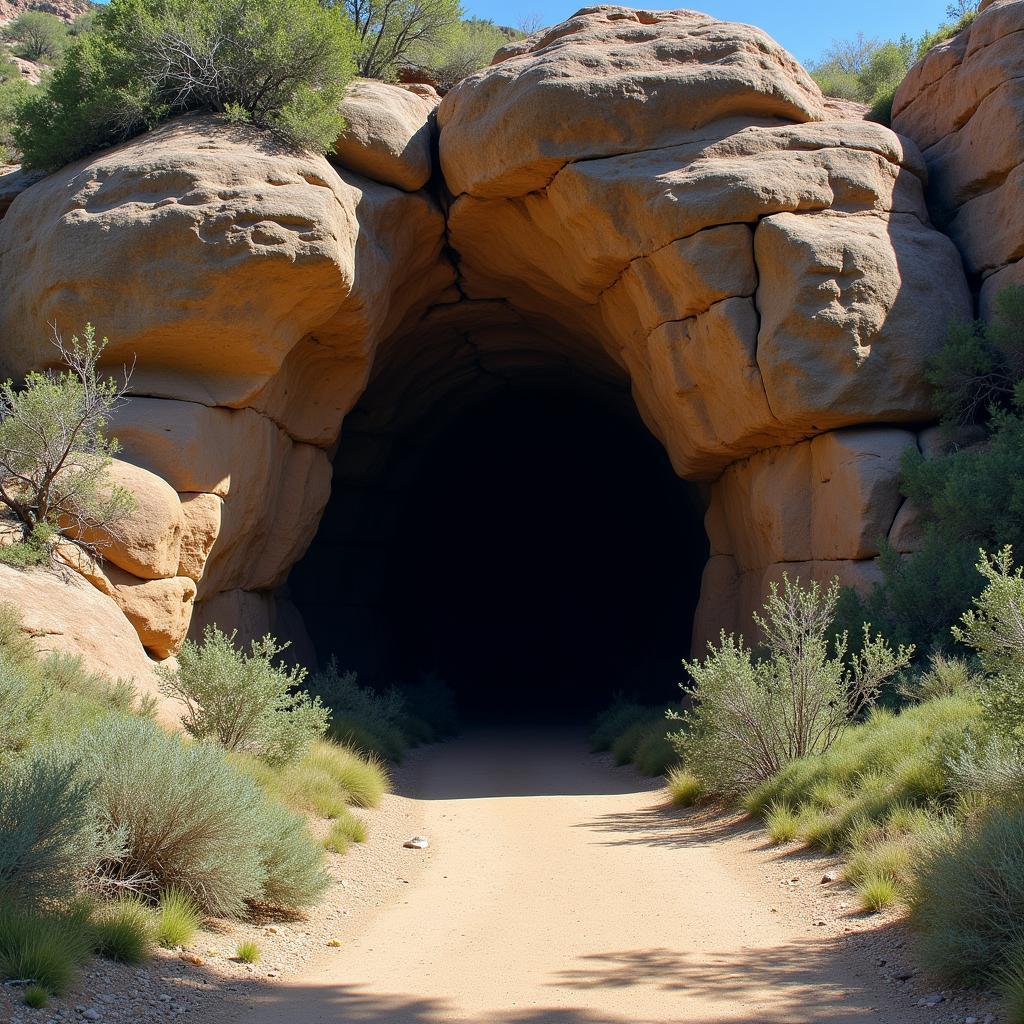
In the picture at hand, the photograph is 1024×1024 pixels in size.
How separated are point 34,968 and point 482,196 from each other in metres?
11.3

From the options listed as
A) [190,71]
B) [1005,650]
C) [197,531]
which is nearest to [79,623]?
[197,531]

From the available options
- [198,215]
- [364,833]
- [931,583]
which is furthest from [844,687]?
[198,215]

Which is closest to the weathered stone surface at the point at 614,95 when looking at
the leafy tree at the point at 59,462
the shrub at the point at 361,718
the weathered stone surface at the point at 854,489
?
the weathered stone surface at the point at 854,489

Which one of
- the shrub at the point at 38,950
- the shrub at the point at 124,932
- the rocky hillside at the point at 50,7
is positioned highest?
the rocky hillside at the point at 50,7

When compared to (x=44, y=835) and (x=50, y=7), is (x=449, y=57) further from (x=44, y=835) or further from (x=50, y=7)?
(x=50, y=7)

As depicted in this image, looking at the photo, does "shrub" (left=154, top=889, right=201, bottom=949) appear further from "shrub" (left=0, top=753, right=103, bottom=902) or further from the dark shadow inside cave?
the dark shadow inside cave

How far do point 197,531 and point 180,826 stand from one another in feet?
19.0

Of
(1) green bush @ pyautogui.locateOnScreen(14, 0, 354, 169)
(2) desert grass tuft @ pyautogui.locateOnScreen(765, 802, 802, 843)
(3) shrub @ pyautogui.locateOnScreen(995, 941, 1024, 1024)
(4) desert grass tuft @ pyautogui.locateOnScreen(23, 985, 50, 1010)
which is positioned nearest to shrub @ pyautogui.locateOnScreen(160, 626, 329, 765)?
(2) desert grass tuft @ pyautogui.locateOnScreen(765, 802, 802, 843)

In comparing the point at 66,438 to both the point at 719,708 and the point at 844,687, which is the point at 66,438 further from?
the point at 844,687

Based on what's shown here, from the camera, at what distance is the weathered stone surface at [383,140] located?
43.5ft

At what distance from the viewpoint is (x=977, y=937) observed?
449 centimetres

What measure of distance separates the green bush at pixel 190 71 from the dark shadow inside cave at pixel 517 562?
7.55 m

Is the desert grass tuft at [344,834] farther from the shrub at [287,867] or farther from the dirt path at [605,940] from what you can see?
the shrub at [287,867]

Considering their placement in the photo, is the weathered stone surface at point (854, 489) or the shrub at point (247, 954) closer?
the shrub at point (247, 954)
